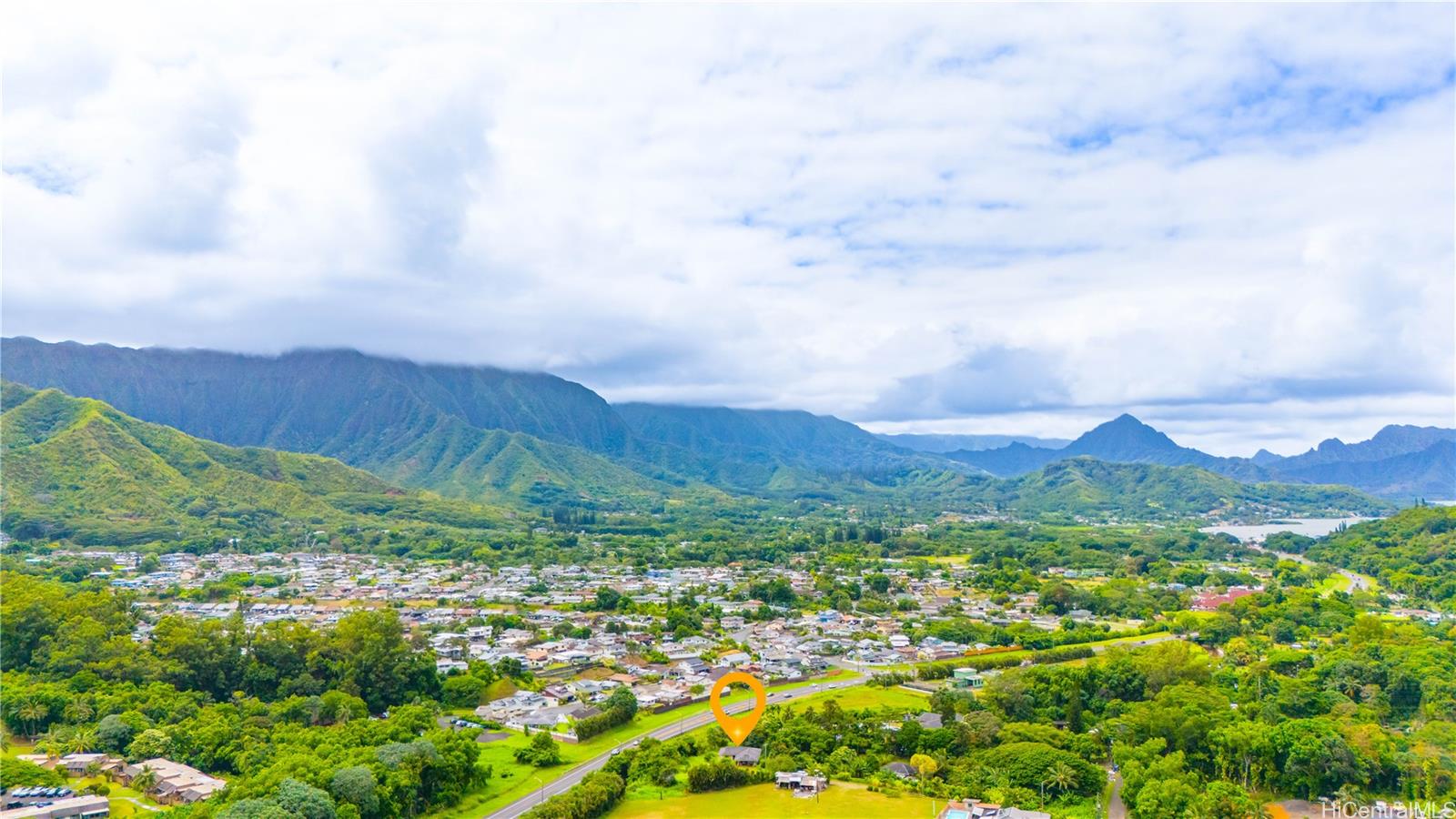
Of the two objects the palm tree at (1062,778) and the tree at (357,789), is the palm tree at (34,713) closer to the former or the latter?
the tree at (357,789)

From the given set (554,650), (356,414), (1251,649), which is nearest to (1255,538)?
(1251,649)

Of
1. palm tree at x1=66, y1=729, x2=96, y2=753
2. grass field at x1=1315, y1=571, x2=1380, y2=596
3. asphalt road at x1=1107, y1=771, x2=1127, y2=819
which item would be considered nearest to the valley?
palm tree at x1=66, y1=729, x2=96, y2=753

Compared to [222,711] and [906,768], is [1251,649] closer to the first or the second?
[906,768]

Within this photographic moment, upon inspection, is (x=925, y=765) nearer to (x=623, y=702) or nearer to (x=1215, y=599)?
(x=623, y=702)

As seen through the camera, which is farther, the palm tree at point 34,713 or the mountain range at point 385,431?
the mountain range at point 385,431

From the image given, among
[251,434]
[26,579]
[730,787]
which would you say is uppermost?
[251,434]

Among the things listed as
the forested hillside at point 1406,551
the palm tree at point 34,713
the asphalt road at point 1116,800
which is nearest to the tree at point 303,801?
the palm tree at point 34,713
